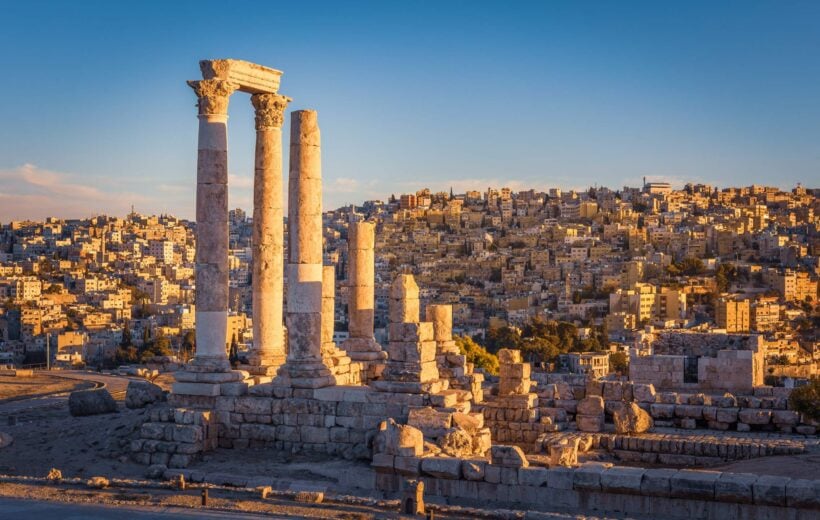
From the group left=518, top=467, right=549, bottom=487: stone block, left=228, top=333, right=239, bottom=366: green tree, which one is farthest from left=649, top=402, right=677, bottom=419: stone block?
left=228, top=333, right=239, bottom=366: green tree

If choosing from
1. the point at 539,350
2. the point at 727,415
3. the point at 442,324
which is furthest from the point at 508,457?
the point at 539,350

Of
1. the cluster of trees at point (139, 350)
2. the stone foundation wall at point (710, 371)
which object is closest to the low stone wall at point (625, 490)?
the stone foundation wall at point (710, 371)

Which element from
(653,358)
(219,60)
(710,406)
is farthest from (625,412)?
(219,60)

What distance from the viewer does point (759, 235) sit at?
12850 centimetres

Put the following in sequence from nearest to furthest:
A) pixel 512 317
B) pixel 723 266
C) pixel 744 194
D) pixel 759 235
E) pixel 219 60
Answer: pixel 219 60 < pixel 512 317 < pixel 723 266 < pixel 759 235 < pixel 744 194

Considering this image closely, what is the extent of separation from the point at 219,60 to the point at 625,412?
34.8 feet

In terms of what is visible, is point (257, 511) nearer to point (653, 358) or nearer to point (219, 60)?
A: point (219, 60)

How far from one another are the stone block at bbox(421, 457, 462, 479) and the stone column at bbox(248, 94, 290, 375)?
6.94 metres

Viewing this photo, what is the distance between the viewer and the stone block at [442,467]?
16.8m

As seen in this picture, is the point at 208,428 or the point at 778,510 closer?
the point at 778,510

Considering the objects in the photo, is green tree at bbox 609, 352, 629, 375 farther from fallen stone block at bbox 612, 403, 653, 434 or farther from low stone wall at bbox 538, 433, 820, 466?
low stone wall at bbox 538, 433, 820, 466

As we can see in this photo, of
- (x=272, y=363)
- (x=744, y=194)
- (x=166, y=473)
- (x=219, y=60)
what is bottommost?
(x=166, y=473)


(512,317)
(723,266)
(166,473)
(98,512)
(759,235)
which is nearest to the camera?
Answer: (98,512)

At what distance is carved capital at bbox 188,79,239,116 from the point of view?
21.9 metres
